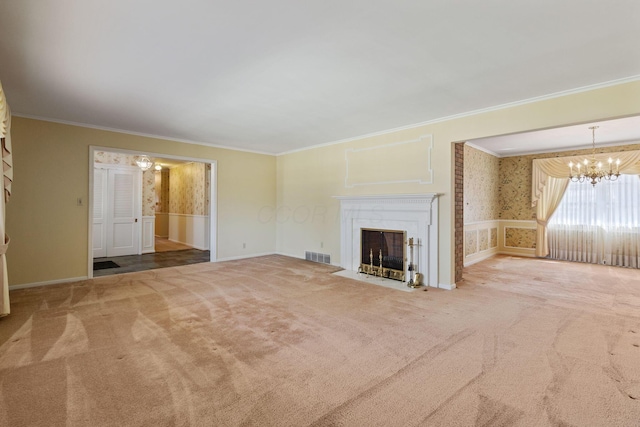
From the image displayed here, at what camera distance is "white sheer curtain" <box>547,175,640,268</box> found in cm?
611

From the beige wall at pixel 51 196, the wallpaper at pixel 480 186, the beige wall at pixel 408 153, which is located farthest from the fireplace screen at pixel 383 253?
the beige wall at pixel 51 196

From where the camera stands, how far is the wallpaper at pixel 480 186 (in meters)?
6.55

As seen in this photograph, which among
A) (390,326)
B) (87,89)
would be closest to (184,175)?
(87,89)

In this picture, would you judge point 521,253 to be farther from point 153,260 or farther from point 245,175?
point 153,260

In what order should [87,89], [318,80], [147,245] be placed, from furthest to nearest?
[147,245]
[87,89]
[318,80]

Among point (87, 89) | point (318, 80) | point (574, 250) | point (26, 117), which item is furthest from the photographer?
point (574, 250)

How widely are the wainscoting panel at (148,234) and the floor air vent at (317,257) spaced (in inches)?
175

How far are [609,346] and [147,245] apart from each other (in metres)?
9.07

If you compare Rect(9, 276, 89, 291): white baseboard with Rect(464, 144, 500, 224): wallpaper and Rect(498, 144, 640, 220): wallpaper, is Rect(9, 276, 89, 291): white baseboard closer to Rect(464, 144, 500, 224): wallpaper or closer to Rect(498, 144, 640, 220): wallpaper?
Rect(464, 144, 500, 224): wallpaper

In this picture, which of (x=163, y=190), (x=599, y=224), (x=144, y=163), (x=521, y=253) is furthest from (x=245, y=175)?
(x=599, y=224)

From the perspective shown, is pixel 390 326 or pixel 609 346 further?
pixel 390 326

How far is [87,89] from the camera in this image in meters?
3.46

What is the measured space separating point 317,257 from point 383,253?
1733 mm

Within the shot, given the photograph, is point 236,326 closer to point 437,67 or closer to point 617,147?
point 437,67
